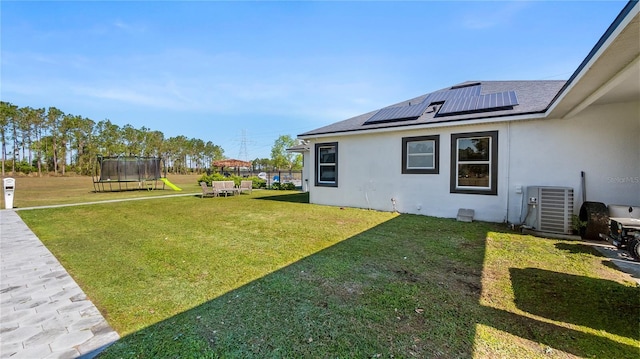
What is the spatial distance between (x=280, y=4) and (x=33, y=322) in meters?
10.3

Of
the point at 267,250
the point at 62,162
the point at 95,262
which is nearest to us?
the point at 95,262

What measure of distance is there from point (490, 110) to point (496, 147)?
3.30ft

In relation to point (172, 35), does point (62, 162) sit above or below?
below

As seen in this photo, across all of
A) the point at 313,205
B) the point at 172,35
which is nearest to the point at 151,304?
the point at 313,205

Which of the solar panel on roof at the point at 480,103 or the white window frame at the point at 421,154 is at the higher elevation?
the solar panel on roof at the point at 480,103

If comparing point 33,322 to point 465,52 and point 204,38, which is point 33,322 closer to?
point 204,38

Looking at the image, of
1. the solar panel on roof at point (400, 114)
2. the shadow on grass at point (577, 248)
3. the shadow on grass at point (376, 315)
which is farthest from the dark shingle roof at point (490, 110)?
the shadow on grass at point (376, 315)

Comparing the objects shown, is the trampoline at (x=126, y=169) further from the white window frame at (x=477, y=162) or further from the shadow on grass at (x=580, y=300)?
the shadow on grass at (x=580, y=300)

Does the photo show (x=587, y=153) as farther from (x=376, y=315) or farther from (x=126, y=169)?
(x=126, y=169)

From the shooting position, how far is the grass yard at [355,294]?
7.00ft

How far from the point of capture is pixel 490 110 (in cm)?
705

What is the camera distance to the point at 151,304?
2.87 meters

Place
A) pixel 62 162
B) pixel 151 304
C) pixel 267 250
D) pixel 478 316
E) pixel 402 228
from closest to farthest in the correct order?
pixel 478 316, pixel 151 304, pixel 267 250, pixel 402 228, pixel 62 162

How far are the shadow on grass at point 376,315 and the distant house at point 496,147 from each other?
2.76 meters
